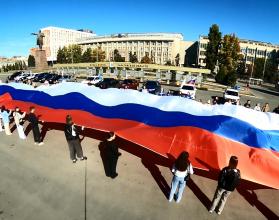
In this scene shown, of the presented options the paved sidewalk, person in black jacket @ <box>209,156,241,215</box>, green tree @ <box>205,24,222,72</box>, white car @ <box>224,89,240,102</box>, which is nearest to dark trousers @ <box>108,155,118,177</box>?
the paved sidewalk

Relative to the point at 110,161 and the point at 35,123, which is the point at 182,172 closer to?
the point at 110,161

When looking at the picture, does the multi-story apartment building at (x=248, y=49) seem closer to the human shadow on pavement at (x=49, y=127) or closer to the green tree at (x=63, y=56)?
the green tree at (x=63, y=56)

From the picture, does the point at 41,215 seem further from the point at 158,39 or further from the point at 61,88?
the point at 158,39

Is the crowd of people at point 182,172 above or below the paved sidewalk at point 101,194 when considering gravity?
above

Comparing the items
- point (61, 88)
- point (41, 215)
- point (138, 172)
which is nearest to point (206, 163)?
point (138, 172)

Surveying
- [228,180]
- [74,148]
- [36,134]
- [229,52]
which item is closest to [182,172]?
[228,180]

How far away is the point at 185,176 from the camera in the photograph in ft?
24.6

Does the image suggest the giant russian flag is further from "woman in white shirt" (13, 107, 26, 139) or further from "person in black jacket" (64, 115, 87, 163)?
"person in black jacket" (64, 115, 87, 163)

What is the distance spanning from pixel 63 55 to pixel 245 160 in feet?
406

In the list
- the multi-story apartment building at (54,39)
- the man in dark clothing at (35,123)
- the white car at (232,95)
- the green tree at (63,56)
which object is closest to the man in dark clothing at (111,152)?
the man in dark clothing at (35,123)

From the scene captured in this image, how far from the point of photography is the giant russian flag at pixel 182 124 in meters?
7.92

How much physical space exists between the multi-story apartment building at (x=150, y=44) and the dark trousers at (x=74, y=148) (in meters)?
124

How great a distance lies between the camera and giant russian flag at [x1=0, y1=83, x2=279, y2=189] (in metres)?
7.92

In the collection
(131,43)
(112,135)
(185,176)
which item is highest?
(131,43)
